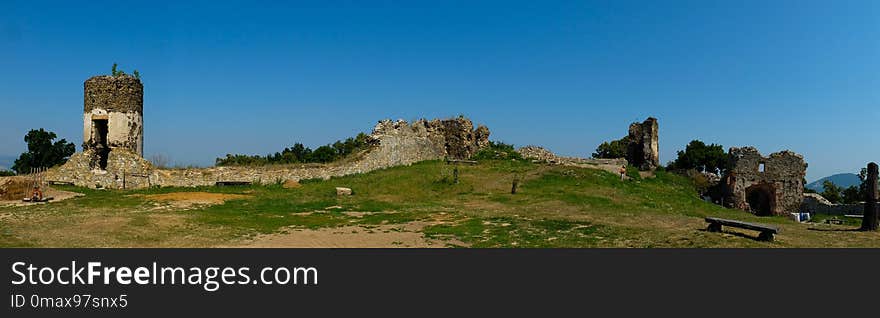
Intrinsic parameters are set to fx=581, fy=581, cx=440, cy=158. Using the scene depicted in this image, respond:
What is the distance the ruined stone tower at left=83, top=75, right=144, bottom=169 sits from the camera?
2203cm

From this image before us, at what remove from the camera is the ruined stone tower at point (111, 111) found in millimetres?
22031

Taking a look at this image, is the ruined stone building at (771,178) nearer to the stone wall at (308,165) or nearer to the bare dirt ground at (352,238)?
the stone wall at (308,165)

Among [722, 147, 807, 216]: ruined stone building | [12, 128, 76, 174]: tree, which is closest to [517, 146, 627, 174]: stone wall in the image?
[722, 147, 807, 216]: ruined stone building

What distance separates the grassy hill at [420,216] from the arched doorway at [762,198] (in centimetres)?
630

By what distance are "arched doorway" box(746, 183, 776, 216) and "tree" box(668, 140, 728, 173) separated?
21494 mm

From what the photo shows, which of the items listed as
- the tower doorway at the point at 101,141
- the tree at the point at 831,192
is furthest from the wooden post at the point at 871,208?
the tree at the point at 831,192

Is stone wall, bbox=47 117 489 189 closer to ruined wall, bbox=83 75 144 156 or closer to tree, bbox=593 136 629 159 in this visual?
ruined wall, bbox=83 75 144 156

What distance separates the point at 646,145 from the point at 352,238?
23.0m

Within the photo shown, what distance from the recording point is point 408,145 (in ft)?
91.4

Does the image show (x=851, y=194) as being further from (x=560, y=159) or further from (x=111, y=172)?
(x=111, y=172)

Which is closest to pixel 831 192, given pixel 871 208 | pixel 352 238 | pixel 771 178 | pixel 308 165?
pixel 771 178
